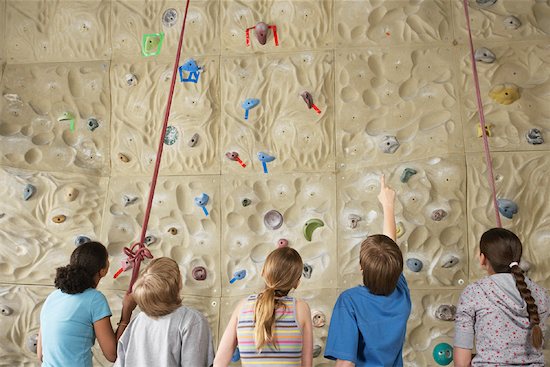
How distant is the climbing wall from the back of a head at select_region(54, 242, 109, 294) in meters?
1.14

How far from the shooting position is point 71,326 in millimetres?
2230

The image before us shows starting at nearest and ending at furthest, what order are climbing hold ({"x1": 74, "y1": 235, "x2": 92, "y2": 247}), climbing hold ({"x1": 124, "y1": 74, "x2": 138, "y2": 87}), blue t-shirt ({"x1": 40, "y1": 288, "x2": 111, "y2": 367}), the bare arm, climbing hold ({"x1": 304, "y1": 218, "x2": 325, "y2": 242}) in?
1. blue t-shirt ({"x1": 40, "y1": 288, "x2": 111, "y2": 367})
2. the bare arm
3. climbing hold ({"x1": 304, "y1": 218, "x2": 325, "y2": 242})
4. climbing hold ({"x1": 74, "y1": 235, "x2": 92, "y2": 247})
5. climbing hold ({"x1": 124, "y1": 74, "x2": 138, "y2": 87})

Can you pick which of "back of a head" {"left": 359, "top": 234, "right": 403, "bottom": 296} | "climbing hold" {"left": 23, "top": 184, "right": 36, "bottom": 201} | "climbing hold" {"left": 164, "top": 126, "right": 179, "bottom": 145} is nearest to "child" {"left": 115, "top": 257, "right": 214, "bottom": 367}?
"back of a head" {"left": 359, "top": 234, "right": 403, "bottom": 296}

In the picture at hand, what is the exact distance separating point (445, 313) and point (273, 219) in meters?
1.00

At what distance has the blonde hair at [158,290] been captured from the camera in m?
2.03

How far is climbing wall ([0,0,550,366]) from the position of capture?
10.6ft

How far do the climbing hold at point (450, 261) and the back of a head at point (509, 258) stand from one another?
106 centimetres

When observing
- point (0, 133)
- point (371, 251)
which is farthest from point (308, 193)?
point (0, 133)

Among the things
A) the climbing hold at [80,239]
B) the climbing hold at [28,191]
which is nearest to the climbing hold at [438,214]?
the climbing hold at [80,239]

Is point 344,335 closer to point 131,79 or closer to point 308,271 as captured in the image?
point 308,271

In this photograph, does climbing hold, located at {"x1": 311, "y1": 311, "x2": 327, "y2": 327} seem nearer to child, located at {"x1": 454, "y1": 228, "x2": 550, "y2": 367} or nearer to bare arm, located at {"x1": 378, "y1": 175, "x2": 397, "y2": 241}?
bare arm, located at {"x1": 378, "y1": 175, "x2": 397, "y2": 241}

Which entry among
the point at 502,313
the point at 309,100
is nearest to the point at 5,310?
the point at 309,100

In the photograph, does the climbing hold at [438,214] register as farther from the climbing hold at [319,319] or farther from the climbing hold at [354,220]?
the climbing hold at [319,319]

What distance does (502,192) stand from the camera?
3.21 meters
